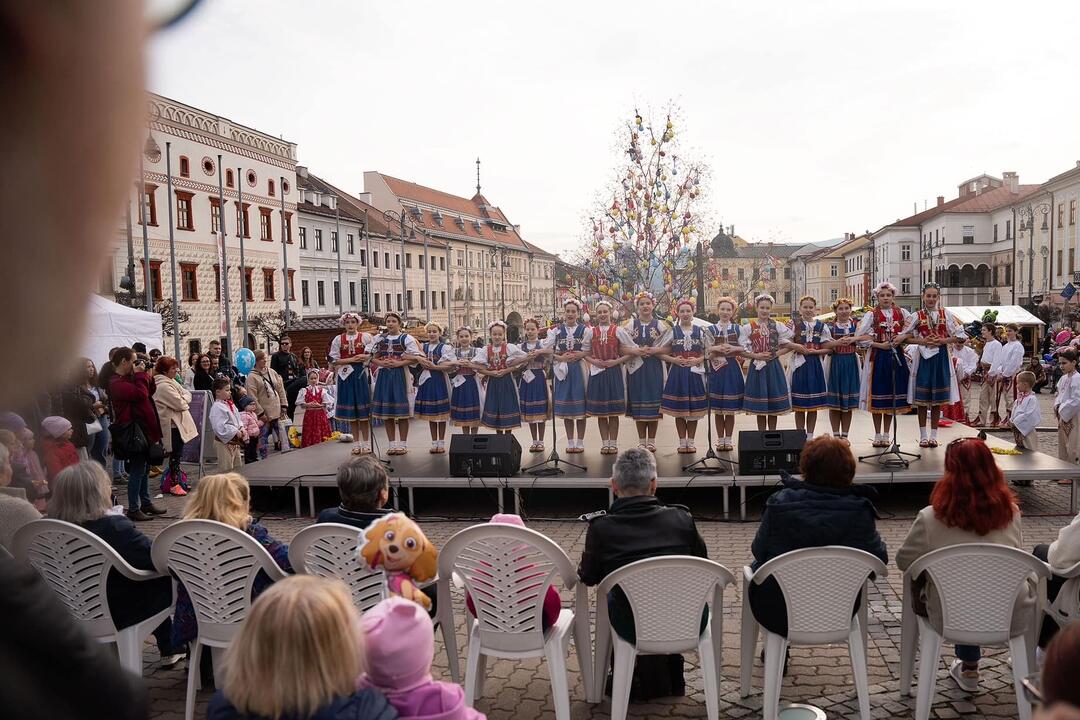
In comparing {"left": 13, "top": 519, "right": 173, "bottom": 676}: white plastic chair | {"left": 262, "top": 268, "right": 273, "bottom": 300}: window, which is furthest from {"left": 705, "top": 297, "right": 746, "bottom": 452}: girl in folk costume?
{"left": 262, "top": 268, "right": 273, "bottom": 300}: window

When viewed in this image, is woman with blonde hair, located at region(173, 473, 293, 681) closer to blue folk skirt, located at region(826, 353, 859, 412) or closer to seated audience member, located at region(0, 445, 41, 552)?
seated audience member, located at region(0, 445, 41, 552)

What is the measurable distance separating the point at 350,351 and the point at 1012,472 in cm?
750

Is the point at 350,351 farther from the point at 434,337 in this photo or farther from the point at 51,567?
the point at 51,567

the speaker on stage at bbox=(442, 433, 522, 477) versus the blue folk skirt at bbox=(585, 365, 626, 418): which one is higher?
the blue folk skirt at bbox=(585, 365, 626, 418)

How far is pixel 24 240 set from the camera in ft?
1.23

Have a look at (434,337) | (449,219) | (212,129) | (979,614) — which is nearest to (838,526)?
(979,614)

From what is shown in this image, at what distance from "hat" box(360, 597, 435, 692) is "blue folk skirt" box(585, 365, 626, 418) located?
6.83 m

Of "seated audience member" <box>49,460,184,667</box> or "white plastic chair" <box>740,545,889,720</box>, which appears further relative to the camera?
"seated audience member" <box>49,460,184,667</box>

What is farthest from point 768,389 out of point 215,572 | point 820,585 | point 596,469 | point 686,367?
point 215,572

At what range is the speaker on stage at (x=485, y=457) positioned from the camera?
8.38 meters

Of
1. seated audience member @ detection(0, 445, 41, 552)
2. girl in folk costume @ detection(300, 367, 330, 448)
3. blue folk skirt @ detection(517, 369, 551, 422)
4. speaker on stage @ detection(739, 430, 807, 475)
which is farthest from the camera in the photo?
girl in folk costume @ detection(300, 367, 330, 448)

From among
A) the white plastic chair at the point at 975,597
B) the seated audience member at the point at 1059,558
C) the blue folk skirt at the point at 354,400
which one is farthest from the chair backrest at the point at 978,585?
the blue folk skirt at the point at 354,400

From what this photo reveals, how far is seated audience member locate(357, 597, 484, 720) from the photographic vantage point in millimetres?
2596

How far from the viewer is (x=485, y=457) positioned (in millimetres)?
8430
